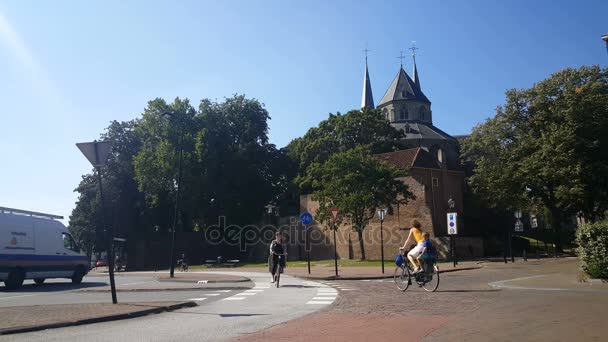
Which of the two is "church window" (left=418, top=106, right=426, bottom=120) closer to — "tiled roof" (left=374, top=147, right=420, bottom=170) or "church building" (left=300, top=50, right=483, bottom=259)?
"church building" (left=300, top=50, right=483, bottom=259)

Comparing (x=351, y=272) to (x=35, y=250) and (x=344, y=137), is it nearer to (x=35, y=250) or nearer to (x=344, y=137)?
(x=35, y=250)

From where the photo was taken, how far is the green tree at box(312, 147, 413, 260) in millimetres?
40844

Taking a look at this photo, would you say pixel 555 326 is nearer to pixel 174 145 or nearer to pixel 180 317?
pixel 180 317

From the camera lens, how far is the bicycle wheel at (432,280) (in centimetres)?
1382

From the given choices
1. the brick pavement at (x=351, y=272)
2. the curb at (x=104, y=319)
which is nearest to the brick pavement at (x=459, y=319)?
the curb at (x=104, y=319)

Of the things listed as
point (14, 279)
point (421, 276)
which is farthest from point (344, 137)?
point (421, 276)

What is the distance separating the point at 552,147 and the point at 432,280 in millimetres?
30697

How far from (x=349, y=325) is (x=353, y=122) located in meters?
53.2

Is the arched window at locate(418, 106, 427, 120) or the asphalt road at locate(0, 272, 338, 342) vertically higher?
the arched window at locate(418, 106, 427, 120)

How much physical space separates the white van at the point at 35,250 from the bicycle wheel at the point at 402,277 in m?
13.9

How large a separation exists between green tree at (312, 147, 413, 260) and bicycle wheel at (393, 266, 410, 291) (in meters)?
25.0

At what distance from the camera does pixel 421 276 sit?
1387 centimetres

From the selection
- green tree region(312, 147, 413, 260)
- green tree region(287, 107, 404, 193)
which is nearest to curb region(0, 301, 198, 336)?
green tree region(312, 147, 413, 260)

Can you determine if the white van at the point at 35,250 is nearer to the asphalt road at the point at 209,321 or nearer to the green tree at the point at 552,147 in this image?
the asphalt road at the point at 209,321
